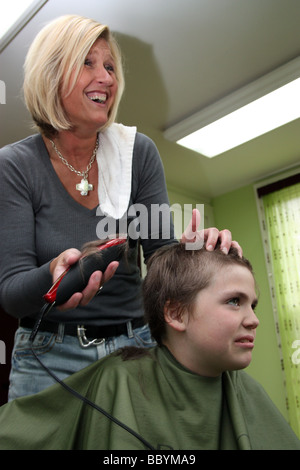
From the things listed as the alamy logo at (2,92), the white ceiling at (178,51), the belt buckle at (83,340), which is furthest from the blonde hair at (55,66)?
the alamy logo at (2,92)

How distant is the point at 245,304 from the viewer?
3.14 feet

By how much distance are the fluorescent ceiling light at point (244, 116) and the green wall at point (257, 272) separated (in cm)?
84

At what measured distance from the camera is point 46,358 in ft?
3.14

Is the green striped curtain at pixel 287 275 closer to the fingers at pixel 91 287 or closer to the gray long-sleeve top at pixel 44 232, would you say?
the gray long-sleeve top at pixel 44 232

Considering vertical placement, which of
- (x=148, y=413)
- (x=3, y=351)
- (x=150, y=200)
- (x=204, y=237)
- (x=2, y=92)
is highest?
(x=2, y=92)

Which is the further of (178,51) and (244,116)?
(244,116)

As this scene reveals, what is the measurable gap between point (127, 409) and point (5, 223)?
0.48 metres

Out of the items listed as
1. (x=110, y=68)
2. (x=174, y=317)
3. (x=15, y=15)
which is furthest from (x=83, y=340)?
(x=15, y=15)

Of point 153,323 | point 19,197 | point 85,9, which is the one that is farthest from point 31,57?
point 85,9

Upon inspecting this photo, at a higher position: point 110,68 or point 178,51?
point 178,51

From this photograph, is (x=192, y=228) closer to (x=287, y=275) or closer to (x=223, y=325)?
(x=223, y=325)

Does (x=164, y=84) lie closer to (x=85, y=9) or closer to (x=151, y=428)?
(x=85, y=9)

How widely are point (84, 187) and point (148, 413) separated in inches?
A: 21.6

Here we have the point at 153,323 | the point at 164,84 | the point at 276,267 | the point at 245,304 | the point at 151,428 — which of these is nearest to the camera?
the point at 151,428
